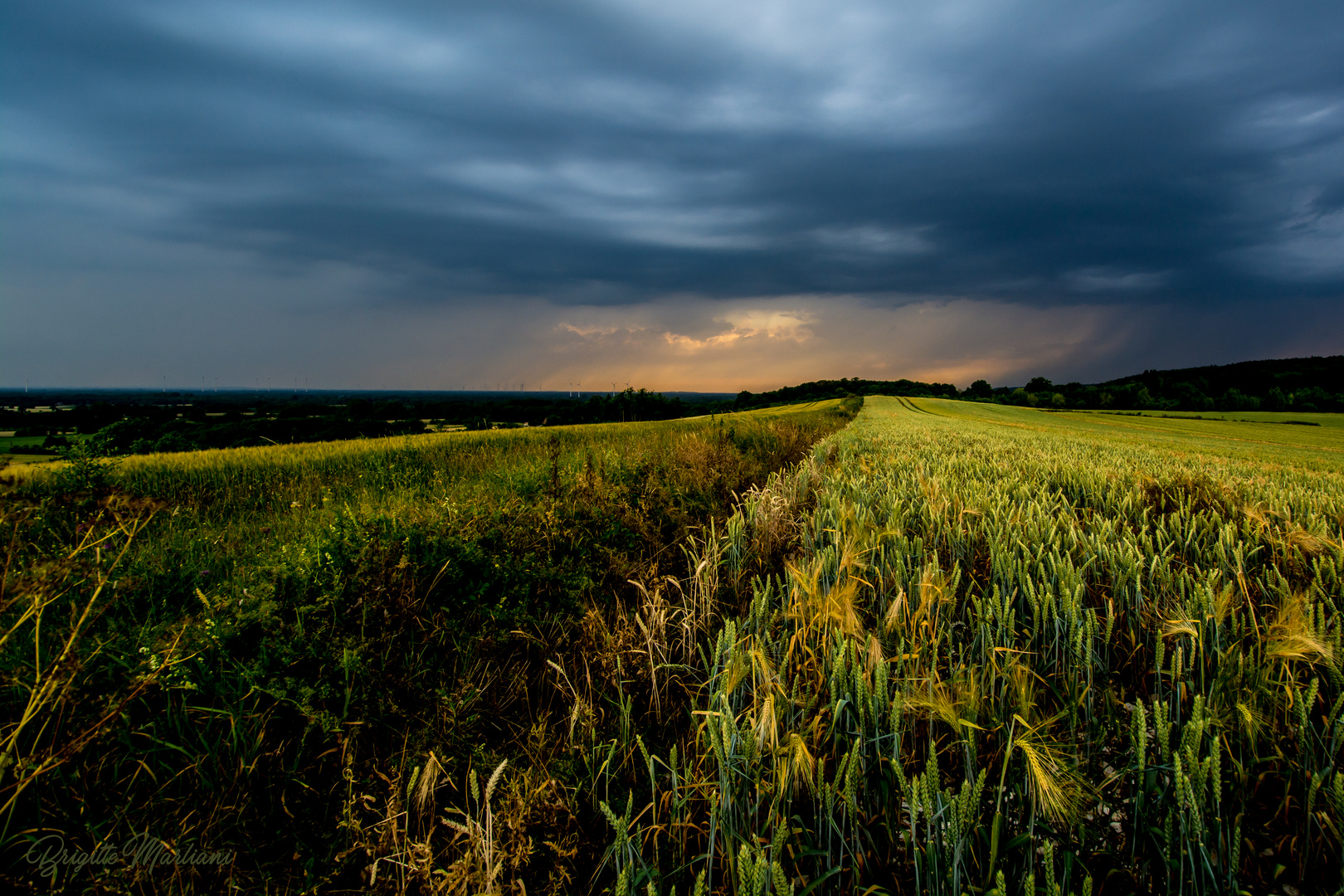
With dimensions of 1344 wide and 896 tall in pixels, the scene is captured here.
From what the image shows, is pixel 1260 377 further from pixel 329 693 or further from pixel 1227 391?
pixel 329 693

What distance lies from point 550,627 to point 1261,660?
116 inches

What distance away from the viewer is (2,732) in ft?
5.42

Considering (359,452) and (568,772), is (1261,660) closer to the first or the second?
(568,772)

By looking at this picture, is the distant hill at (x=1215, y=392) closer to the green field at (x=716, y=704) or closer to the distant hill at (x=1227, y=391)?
the distant hill at (x=1227, y=391)

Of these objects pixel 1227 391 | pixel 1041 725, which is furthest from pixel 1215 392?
pixel 1041 725

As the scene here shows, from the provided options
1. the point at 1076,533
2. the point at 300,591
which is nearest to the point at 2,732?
the point at 300,591

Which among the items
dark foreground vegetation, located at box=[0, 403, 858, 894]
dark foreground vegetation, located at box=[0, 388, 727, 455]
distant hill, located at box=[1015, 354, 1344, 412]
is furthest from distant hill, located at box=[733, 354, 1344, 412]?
dark foreground vegetation, located at box=[0, 403, 858, 894]

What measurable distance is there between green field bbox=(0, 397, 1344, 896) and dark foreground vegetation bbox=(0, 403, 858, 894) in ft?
0.06

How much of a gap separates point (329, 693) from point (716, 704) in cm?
172

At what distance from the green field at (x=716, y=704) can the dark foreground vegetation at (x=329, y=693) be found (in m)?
0.02

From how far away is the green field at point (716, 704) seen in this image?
1.25 meters

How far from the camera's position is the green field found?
4.09 feet

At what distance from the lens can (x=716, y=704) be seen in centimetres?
173

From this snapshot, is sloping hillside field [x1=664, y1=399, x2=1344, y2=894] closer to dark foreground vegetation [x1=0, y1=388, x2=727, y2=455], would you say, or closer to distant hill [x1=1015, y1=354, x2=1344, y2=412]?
dark foreground vegetation [x1=0, y1=388, x2=727, y2=455]
